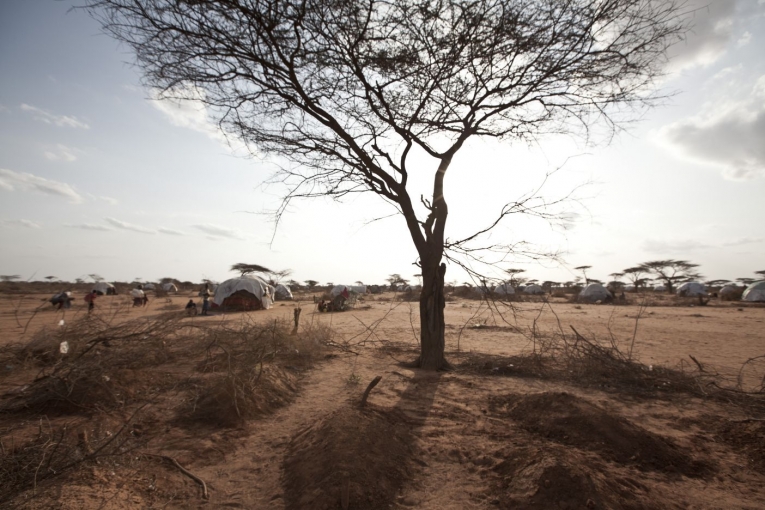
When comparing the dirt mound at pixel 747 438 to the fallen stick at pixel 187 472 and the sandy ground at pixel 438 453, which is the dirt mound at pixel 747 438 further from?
the fallen stick at pixel 187 472

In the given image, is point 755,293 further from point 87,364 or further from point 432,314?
point 87,364

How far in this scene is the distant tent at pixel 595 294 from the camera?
2944cm

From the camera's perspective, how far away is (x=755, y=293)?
2525 cm

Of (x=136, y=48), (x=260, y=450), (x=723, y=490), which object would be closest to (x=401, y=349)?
(x=260, y=450)

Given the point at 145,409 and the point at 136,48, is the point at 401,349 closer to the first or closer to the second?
the point at 145,409

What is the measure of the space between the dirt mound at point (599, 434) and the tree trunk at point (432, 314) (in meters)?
2.12

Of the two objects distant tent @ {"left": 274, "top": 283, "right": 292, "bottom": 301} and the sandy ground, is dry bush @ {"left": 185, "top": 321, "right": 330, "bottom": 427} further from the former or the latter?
distant tent @ {"left": 274, "top": 283, "right": 292, "bottom": 301}

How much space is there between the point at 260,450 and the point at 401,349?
5073 mm

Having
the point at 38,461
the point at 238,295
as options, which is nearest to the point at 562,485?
the point at 38,461

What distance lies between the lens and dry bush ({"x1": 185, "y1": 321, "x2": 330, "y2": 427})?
3916 millimetres

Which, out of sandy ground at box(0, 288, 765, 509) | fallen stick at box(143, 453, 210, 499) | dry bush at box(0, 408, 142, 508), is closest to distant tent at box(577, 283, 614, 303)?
sandy ground at box(0, 288, 765, 509)

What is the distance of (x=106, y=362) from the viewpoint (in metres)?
4.39

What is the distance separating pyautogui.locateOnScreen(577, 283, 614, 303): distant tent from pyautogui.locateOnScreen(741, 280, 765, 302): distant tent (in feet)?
26.3

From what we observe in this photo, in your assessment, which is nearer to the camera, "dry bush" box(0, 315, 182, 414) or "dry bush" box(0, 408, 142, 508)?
"dry bush" box(0, 408, 142, 508)
